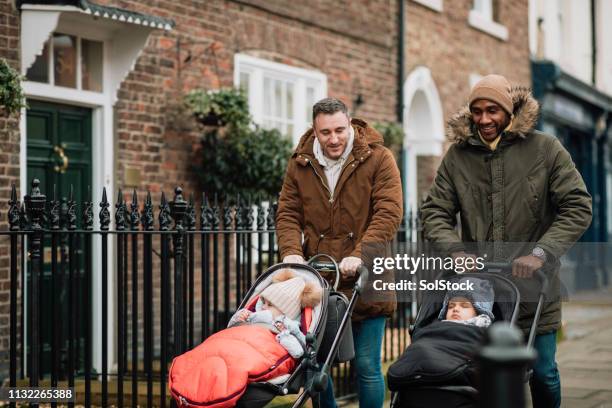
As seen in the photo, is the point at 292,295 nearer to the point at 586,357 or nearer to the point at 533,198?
the point at 533,198

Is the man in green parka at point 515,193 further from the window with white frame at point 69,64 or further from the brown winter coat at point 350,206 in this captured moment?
the window with white frame at point 69,64

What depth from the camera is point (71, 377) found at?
6469mm

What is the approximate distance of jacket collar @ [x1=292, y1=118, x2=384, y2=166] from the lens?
5.86 metres

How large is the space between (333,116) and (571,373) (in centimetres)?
560

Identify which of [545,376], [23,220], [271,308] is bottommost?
[545,376]

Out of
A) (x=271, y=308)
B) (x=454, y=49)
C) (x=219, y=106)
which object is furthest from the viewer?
(x=454, y=49)

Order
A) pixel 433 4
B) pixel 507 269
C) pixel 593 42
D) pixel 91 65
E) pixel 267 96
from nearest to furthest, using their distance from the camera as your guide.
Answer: pixel 507 269
pixel 91 65
pixel 267 96
pixel 433 4
pixel 593 42

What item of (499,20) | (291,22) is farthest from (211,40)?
(499,20)

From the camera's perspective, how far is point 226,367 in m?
4.77

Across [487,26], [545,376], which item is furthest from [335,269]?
[487,26]

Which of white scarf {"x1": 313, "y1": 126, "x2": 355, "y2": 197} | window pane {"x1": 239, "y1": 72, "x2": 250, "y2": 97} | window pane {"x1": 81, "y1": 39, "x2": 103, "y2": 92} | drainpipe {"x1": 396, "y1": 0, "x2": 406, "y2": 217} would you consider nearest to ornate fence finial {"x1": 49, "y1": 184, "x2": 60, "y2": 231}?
white scarf {"x1": 313, "y1": 126, "x2": 355, "y2": 197}

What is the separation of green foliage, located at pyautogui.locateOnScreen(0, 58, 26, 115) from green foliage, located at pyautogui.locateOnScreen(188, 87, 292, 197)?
249cm

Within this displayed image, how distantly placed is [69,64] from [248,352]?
515 cm

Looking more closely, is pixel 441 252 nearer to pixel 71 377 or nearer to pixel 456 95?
pixel 71 377
